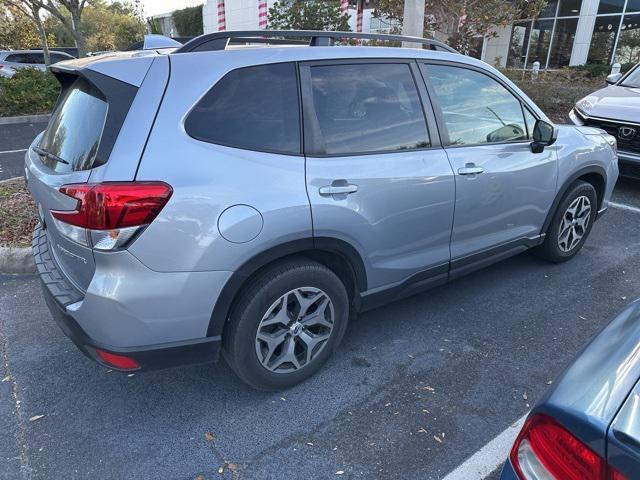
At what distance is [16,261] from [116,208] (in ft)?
8.97

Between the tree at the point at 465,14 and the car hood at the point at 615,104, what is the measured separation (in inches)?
208

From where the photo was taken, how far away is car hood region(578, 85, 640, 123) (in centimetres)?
600

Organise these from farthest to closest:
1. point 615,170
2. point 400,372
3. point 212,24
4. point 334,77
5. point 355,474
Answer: point 212,24 < point 615,170 < point 400,372 < point 334,77 < point 355,474

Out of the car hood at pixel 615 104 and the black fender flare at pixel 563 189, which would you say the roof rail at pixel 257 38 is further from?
the car hood at pixel 615 104

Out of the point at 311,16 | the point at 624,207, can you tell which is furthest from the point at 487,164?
the point at 311,16

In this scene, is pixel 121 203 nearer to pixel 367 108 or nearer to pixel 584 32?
pixel 367 108

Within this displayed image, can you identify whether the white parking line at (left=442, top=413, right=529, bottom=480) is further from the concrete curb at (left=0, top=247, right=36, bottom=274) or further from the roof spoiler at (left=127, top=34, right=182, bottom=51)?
the concrete curb at (left=0, top=247, right=36, bottom=274)

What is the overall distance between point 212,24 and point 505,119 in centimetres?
3183

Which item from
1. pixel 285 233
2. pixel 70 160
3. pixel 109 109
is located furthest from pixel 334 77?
pixel 70 160

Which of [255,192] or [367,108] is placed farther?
[367,108]

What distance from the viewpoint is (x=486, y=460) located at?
232cm

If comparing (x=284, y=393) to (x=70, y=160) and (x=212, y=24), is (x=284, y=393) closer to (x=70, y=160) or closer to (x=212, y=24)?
(x=70, y=160)

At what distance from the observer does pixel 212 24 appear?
103 feet

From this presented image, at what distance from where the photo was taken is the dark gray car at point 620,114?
596 cm
